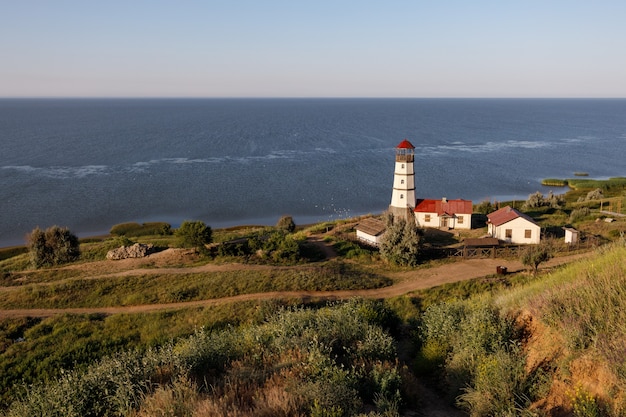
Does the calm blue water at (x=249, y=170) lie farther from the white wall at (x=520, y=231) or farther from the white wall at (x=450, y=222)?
the white wall at (x=520, y=231)

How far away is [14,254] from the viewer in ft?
151

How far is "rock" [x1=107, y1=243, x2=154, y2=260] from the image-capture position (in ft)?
114

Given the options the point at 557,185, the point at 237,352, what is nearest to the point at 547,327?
the point at 237,352

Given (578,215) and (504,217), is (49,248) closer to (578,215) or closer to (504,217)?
(504,217)

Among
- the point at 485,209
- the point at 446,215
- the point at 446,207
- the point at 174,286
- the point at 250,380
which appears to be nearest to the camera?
the point at 250,380

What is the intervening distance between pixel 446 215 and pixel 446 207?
811mm

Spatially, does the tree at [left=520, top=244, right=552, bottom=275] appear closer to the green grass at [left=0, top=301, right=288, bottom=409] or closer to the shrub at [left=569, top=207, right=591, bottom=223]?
the shrub at [left=569, top=207, right=591, bottom=223]

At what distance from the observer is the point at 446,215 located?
41.9m

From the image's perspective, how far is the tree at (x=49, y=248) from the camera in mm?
35500

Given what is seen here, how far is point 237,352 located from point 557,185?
264 feet

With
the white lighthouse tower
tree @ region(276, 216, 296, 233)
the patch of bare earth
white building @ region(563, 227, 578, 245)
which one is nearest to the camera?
the patch of bare earth

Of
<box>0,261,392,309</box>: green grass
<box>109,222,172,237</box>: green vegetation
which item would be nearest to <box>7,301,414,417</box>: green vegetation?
<box>0,261,392,309</box>: green grass

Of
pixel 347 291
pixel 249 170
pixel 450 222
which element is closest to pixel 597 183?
pixel 450 222

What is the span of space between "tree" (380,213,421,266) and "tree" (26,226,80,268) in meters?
25.5
